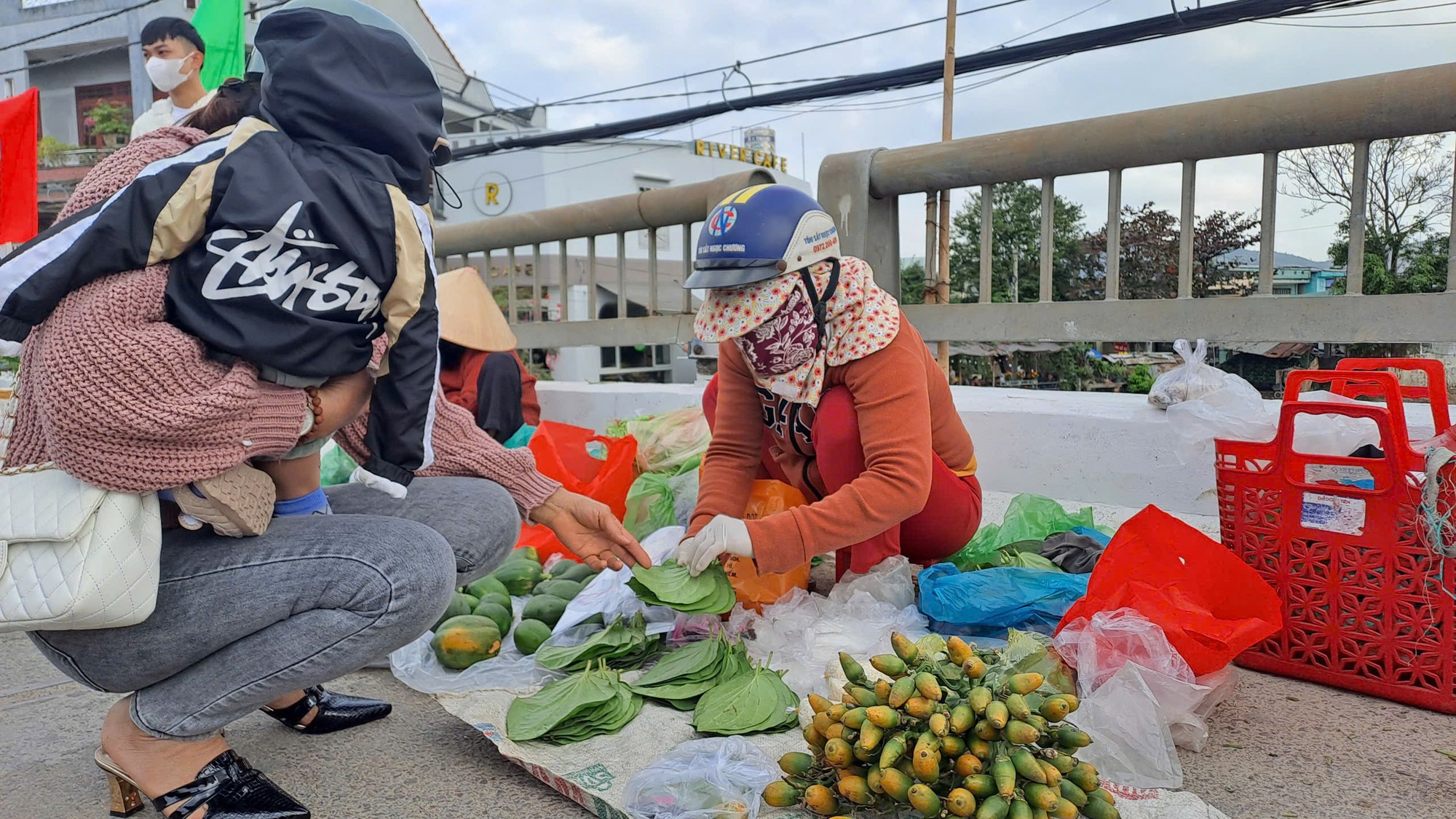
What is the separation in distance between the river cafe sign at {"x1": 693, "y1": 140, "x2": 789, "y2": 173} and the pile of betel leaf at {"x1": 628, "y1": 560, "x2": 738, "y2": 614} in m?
31.1

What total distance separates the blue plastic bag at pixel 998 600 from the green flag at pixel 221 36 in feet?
17.9

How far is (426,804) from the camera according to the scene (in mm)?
1819

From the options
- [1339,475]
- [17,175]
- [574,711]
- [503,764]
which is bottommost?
[503,764]

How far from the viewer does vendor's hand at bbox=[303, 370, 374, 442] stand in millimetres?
1704

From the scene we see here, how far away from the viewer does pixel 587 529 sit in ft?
7.04

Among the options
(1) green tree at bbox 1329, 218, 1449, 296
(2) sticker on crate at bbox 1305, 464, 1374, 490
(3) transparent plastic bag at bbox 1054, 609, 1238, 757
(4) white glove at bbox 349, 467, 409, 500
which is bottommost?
(3) transparent plastic bag at bbox 1054, 609, 1238, 757

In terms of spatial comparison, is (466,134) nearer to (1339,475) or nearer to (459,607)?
(459,607)

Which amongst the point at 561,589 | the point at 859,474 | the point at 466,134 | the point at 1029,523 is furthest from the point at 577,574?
the point at 466,134

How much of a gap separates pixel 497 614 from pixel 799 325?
3.75 ft

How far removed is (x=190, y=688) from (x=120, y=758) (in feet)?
0.64

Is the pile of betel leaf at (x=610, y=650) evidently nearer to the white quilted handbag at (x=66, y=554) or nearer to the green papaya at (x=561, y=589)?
the green papaya at (x=561, y=589)

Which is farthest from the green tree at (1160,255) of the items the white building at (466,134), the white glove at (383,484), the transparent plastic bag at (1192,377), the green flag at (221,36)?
the white building at (466,134)

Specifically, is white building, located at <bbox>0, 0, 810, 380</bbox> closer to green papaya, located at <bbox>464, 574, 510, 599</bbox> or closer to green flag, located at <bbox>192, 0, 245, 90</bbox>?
green flag, located at <bbox>192, 0, 245, 90</bbox>

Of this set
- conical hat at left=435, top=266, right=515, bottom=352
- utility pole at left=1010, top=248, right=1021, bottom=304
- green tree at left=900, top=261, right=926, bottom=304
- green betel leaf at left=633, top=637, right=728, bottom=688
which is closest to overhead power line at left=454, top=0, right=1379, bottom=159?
green tree at left=900, top=261, right=926, bottom=304
